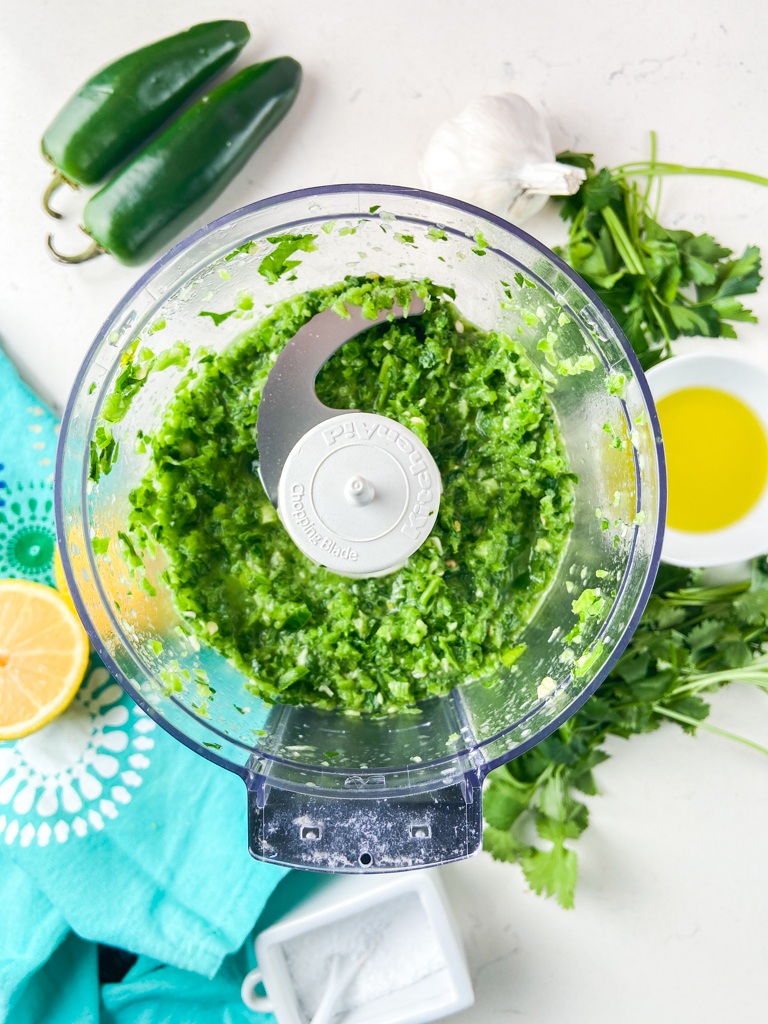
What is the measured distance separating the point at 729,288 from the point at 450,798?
123cm

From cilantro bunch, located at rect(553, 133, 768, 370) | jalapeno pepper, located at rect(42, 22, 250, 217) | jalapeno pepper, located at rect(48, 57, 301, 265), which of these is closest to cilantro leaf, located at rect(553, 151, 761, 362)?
cilantro bunch, located at rect(553, 133, 768, 370)

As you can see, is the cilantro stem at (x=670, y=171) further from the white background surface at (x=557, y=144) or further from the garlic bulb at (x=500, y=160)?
the garlic bulb at (x=500, y=160)

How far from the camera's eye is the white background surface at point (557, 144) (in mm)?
1842

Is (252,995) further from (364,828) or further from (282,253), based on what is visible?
(282,253)

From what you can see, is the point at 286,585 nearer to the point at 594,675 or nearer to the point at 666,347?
the point at 594,675

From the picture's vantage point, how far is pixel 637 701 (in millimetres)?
1763

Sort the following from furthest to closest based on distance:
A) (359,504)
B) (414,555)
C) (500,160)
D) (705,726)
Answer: (705,726) < (500,160) < (414,555) < (359,504)

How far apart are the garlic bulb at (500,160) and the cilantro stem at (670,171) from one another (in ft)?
0.63

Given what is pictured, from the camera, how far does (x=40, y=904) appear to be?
180 cm

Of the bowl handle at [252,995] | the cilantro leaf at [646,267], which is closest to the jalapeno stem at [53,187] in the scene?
the cilantro leaf at [646,267]

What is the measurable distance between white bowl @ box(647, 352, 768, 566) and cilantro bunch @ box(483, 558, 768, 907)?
6cm

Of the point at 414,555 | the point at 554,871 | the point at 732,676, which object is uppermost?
the point at 414,555

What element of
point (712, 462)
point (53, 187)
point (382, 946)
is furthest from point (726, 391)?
point (53, 187)

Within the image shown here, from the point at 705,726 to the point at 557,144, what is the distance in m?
1.33
